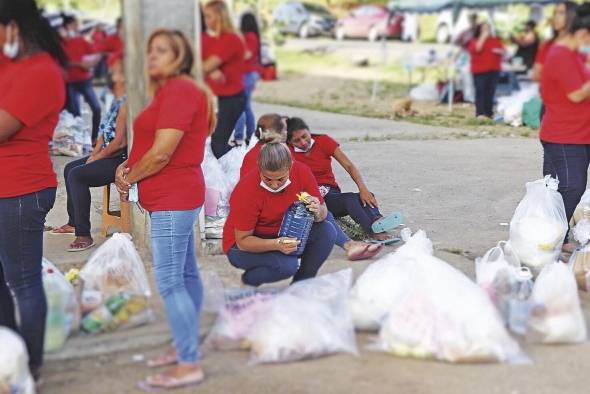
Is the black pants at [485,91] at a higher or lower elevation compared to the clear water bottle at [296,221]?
lower

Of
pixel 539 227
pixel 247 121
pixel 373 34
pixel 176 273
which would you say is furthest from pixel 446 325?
pixel 373 34

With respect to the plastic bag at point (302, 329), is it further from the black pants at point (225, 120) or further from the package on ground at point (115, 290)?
the black pants at point (225, 120)

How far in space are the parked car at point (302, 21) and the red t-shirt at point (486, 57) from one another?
64.8 feet

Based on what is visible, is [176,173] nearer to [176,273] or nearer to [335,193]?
[176,273]

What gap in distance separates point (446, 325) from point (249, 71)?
6.55 m

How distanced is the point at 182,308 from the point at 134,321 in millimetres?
775

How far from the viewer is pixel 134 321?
15.0 feet

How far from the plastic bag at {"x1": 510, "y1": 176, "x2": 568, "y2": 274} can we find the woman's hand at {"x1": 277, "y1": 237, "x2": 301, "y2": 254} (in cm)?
155

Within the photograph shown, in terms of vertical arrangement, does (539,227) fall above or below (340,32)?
above

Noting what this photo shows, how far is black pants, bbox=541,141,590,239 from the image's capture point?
570cm

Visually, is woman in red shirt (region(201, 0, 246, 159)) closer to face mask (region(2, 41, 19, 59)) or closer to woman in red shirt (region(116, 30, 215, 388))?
woman in red shirt (region(116, 30, 215, 388))

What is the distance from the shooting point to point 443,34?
29656 millimetres

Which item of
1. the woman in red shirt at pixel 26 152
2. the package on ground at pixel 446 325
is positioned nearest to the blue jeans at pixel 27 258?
the woman in red shirt at pixel 26 152

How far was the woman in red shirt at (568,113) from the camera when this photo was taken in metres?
5.38
